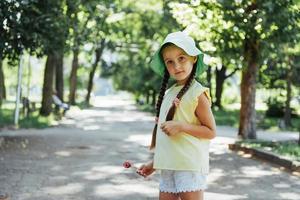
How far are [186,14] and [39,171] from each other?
7.64 meters

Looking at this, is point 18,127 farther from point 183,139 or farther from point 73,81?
point 73,81

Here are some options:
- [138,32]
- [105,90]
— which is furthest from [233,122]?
[105,90]

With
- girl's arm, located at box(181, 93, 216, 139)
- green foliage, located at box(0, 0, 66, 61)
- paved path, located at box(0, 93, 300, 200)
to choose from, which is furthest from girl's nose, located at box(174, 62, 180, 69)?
green foliage, located at box(0, 0, 66, 61)

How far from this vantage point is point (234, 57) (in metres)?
16.0

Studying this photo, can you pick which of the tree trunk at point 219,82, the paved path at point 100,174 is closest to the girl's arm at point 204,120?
the paved path at point 100,174

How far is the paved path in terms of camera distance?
25.9 ft

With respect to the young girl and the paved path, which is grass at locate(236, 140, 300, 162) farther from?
the young girl

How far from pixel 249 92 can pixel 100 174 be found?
7.77m

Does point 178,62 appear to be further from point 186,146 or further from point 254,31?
point 254,31

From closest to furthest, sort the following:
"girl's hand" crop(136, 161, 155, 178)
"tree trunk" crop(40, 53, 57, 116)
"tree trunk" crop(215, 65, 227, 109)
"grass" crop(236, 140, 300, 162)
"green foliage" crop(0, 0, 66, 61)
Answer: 1. "girl's hand" crop(136, 161, 155, 178)
2. "grass" crop(236, 140, 300, 162)
3. "green foliage" crop(0, 0, 66, 61)
4. "tree trunk" crop(40, 53, 57, 116)
5. "tree trunk" crop(215, 65, 227, 109)

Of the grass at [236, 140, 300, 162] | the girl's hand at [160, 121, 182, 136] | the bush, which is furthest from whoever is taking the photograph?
the bush

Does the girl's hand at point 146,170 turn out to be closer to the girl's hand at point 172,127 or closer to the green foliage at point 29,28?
the girl's hand at point 172,127

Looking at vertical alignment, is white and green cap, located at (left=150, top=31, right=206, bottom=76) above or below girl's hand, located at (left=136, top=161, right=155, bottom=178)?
above

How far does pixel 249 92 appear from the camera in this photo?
16.3 m
